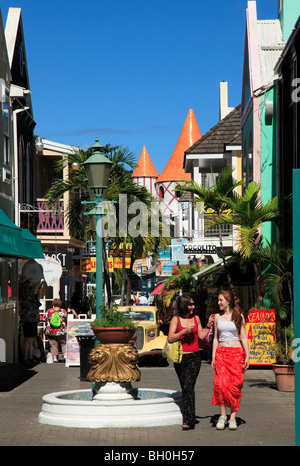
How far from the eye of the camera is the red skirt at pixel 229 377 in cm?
1001

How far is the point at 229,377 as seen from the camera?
10070 mm

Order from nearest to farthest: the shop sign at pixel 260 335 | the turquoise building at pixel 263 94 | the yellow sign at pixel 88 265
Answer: the shop sign at pixel 260 335
the turquoise building at pixel 263 94
the yellow sign at pixel 88 265

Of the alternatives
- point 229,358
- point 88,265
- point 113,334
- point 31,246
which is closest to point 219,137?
point 88,265

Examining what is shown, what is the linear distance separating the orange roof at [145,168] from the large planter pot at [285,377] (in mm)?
101428

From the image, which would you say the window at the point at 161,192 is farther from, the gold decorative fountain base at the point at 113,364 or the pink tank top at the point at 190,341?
the pink tank top at the point at 190,341

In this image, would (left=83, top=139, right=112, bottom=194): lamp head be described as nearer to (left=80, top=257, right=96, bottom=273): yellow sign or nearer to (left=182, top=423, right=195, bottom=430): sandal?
(left=182, top=423, right=195, bottom=430): sandal

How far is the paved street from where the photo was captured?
9.20 metres

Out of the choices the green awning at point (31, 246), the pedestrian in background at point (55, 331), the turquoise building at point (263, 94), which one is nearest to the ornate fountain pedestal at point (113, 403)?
the green awning at point (31, 246)

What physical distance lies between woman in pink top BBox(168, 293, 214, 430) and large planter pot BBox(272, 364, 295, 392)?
439 centimetres

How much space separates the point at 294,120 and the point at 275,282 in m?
4.06

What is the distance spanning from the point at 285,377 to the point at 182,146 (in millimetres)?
82098

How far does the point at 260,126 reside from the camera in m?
21.3
